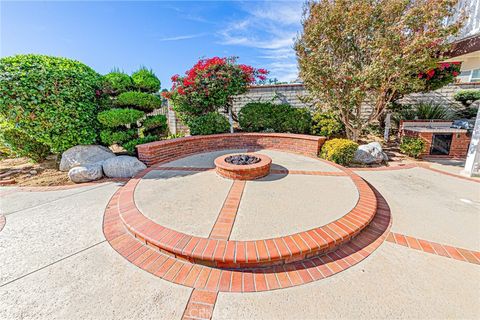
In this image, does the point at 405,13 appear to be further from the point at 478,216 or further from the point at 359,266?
the point at 359,266

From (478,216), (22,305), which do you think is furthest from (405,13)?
(22,305)

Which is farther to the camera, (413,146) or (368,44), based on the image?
(413,146)

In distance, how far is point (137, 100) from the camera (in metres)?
6.07

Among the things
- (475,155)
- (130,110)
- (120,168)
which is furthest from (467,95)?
(120,168)

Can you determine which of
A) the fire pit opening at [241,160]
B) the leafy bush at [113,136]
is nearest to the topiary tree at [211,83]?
the leafy bush at [113,136]

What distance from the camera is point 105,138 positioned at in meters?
5.84

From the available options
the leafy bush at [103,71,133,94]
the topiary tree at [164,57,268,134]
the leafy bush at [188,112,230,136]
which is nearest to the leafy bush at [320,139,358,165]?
the leafy bush at [188,112,230,136]

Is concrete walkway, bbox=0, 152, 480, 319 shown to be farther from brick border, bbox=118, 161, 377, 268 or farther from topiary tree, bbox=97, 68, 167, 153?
topiary tree, bbox=97, 68, 167, 153

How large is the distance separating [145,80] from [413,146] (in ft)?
29.6

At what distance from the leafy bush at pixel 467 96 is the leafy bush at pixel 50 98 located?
1430 cm

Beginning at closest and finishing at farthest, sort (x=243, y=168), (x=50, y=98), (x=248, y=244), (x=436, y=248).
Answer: (x=248, y=244) < (x=436, y=248) < (x=243, y=168) < (x=50, y=98)

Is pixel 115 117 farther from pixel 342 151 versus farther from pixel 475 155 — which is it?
pixel 475 155

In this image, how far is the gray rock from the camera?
469cm

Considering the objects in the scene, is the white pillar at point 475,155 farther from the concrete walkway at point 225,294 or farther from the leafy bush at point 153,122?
the leafy bush at point 153,122
